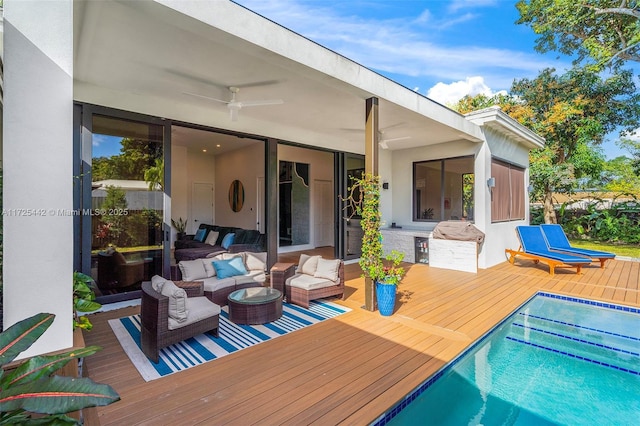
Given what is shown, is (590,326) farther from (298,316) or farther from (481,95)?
(481,95)

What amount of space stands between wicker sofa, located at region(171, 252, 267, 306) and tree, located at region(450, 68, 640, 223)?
40.2 feet

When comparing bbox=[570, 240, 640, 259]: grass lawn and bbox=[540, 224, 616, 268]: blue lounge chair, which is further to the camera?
bbox=[570, 240, 640, 259]: grass lawn

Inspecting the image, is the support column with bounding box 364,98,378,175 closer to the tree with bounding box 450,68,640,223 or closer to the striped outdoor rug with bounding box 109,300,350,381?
the striped outdoor rug with bounding box 109,300,350,381

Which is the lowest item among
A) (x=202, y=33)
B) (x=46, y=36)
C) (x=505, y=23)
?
(x=46, y=36)

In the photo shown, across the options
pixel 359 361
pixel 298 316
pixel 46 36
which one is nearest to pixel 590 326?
pixel 359 361

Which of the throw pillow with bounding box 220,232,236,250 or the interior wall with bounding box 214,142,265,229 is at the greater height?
the interior wall with bounding box 214,142,265,229

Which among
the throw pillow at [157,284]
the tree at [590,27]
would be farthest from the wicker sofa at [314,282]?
the tree at [590,27]

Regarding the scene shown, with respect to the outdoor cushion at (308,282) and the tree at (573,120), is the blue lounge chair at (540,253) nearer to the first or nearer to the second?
the outdoor cushion at (308,282)

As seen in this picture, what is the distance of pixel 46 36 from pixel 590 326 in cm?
663

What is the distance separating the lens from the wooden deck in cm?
235

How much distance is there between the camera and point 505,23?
495 inches

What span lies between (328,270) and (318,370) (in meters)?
2.16

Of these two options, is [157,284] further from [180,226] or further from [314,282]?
[180,226]

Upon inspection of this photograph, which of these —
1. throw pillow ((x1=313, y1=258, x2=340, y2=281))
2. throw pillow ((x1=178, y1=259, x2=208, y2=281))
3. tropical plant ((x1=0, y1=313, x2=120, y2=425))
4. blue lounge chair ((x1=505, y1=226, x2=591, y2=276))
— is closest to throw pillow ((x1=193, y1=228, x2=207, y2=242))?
throw pillow ((x1=178, y1=259, x2=208, y2=281))
